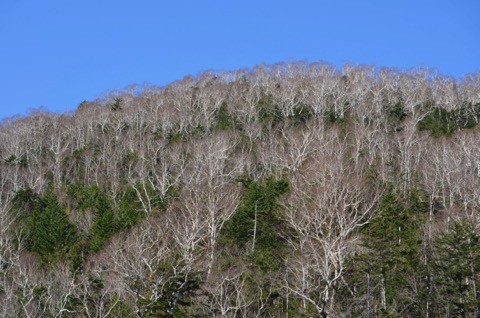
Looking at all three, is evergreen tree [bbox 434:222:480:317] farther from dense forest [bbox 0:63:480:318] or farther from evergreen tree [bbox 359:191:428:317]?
evergreen tree [bbox 359:191:428:317]

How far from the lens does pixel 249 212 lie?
39875 mm

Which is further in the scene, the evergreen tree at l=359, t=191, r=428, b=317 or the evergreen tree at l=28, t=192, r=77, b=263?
the evergreen tree at l=28, t=192, r=77, b=263

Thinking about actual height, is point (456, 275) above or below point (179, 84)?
below

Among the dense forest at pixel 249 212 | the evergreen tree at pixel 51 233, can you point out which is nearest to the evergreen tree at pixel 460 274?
the dense forest at pixel 249 212

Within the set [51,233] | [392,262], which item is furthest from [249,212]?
[51,233]

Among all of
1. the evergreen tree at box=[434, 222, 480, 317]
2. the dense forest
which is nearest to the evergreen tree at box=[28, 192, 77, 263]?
the dense forest

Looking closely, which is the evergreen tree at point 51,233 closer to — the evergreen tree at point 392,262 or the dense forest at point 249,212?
the dense forest at point 249,212

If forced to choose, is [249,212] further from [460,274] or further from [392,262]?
[460,274]

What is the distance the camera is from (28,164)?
2542 inches

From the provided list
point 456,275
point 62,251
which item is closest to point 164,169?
point 62,251

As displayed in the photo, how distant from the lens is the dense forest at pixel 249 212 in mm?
30656

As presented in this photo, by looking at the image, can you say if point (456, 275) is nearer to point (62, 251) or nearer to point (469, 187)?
point (469, 187)

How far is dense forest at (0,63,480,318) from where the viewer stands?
101 ft

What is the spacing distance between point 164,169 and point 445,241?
26441 mm
